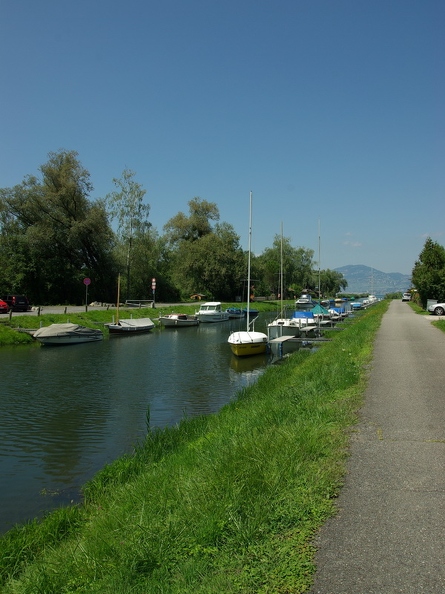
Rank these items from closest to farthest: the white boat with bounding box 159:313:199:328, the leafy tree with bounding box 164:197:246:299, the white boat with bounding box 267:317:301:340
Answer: the white boat with bounding box 267:317:301:340 < the white boat with bounding box 159:313:199:328 < the leafy tree with bounding box 164:197:246:299

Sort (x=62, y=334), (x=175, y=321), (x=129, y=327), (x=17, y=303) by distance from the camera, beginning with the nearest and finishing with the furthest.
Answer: (x=62, y=334) → (x=129, y=327) → (x=17, y=303) → (x=175, y=321)

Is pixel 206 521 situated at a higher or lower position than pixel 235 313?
lower

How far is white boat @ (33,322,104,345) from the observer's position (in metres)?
34.9

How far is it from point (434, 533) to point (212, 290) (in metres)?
87.8

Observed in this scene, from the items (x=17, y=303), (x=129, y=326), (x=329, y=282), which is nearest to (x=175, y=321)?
(x=129, y=326)

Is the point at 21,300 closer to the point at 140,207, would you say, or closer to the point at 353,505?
the point at 140,207

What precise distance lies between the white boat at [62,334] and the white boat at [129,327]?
218 inches

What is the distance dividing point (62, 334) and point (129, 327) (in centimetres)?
1014

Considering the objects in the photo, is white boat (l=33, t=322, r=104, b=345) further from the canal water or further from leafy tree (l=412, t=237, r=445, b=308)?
leafy tree (l=412, t=237, r=445, b=308)

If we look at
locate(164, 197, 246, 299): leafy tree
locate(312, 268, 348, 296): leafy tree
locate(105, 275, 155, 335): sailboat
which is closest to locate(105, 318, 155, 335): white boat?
locate(105, 275, 155, 335): sailboat

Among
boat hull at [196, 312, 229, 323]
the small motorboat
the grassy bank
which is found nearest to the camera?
the grassy bank

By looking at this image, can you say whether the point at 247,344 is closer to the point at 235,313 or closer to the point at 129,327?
the point at 129,327

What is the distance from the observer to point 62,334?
35719mm

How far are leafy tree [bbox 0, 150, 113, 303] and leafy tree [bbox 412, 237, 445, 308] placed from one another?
121ft
